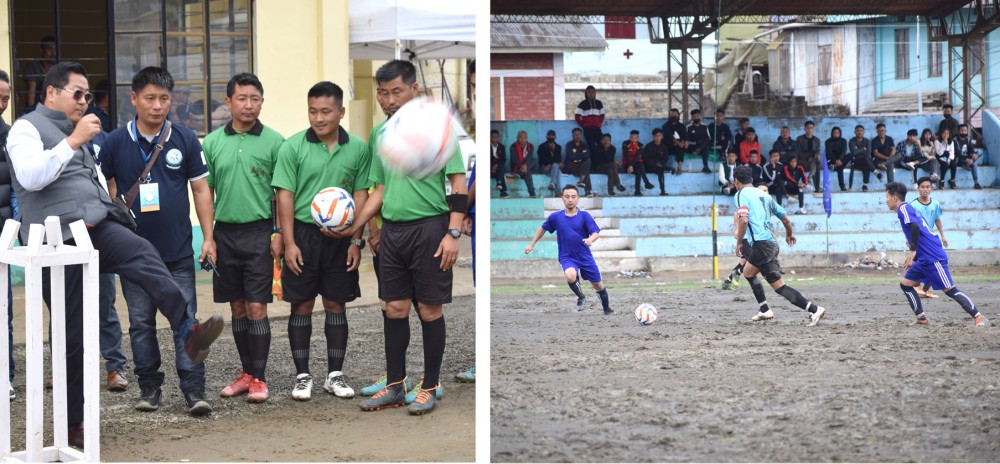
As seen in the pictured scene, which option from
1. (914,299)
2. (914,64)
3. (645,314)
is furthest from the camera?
(914,64)

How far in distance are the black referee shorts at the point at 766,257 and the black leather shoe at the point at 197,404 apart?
4.70 metres

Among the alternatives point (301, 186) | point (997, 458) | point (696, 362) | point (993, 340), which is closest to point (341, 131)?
point (301, 186)

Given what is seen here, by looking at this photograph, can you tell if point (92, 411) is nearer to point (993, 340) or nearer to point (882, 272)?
point (993, 340)

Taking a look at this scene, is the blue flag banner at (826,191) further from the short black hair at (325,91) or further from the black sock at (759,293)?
the short black hair at (325,91)

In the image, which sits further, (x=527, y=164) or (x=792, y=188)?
(x=792, y=188)

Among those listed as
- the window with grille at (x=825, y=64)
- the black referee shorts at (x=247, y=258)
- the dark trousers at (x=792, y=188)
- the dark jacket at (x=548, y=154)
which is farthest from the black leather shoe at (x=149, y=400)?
the window with grille at (x=825, y=64)

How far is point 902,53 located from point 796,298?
7.01ft

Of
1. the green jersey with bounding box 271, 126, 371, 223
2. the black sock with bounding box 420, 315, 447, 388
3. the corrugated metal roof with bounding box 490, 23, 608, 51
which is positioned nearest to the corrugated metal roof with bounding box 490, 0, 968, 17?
the corrugated metal roof with bounding box 490, 23, 608, 51

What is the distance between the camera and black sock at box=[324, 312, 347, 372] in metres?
5.81

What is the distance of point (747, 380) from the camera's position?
18.6ft

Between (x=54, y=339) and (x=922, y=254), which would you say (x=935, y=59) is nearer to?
(x=922, y=254)

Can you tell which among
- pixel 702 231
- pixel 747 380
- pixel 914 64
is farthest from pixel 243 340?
pixel 914 64

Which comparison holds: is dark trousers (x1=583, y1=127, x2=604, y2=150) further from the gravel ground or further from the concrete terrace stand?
the gravel ground

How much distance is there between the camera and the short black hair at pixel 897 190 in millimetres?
7785
